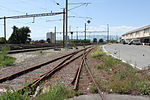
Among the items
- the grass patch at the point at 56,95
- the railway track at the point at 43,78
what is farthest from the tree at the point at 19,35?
the grass patch at the point at 56,95

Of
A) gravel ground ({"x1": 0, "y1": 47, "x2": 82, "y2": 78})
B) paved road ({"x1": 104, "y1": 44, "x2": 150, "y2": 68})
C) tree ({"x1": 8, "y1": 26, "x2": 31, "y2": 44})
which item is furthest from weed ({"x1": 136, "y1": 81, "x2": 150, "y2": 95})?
tree ({"x1": 8, "y1": 26, "x2": 31, "y2": 44})

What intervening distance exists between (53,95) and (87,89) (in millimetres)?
1783

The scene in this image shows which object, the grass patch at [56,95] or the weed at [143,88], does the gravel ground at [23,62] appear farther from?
the weed at [143,88]

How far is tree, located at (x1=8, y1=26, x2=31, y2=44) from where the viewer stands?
57.7 m

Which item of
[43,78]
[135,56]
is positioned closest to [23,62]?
[43,78]

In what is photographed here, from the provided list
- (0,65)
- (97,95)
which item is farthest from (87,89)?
(0,65)

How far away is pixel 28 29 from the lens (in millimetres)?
69062

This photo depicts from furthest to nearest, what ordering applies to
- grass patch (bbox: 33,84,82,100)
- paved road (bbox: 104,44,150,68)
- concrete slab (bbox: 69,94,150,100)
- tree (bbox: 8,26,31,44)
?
tree (bbox: 8,26,31,44), paved road (bbox: 104,44,150,68), concrete slab (bbox: 69,94,150,100), grass patch (bbox: 33,84,82,100)

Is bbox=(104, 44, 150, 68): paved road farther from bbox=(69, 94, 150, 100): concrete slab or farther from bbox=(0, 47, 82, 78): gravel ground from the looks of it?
bbox=(0, 47, 82, 78): gravel ground

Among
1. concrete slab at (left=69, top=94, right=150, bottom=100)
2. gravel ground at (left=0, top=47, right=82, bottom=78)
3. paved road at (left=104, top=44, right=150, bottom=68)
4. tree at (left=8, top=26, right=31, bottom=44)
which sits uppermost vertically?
tree at (left=8, top=26, right=31, bottom=44)

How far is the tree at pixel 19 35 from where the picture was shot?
189ft

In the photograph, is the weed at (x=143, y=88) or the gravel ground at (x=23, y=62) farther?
the gravel ground at (x=23, y=62)

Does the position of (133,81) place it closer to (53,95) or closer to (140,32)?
(53,95)

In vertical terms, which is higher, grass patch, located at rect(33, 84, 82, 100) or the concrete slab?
grass patch, located at rect(33, 84, 82, 100)
